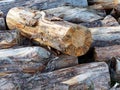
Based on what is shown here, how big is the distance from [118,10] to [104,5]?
10.5 inches

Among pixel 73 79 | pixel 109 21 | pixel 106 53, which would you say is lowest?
pixel 73 79

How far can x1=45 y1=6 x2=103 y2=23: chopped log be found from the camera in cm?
527

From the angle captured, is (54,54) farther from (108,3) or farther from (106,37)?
(108,3)

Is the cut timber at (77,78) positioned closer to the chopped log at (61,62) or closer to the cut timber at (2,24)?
the chopped log at (61,62)

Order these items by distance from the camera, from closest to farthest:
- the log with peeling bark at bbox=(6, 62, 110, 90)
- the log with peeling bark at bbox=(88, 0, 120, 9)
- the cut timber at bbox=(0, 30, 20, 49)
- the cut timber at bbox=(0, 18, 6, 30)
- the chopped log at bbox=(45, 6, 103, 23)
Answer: the log with peeling bark at bbox=(6, 62, 110, 90)
the cut timber at bbox=(0, 30, 20, 49)
the cut timber at bbox=(0, 18, 6, 30)
the chopped log at bbox=(45, 6, 103, 23)
the log with peeling bark at bbox=(88, 0, 120, 9)

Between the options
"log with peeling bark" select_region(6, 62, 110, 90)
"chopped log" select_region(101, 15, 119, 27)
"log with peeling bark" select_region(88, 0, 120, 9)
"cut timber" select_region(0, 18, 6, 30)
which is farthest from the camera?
"log with peeling bark" select_region(88, 0, 120, 9)

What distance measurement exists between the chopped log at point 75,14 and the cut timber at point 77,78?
122 centimetres

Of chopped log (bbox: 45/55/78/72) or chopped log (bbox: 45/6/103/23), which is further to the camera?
chopped log (bbox: 45/6/103/23)

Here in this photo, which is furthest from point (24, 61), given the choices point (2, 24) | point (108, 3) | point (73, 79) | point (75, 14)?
point (108, 3)

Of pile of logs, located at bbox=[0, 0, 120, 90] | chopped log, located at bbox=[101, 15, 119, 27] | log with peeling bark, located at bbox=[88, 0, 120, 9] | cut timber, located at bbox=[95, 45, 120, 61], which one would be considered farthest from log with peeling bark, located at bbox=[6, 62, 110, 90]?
log with peeling bark, located at bbox=[88, 0, 120, 9]

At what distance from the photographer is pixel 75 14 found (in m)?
5.31

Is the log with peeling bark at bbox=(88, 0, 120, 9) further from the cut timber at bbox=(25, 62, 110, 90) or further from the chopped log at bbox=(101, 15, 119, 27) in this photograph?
the cut timber at bbox=(25, 62, 110, 90)

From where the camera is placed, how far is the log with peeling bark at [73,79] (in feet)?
12.8

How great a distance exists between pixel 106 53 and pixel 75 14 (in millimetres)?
1096
